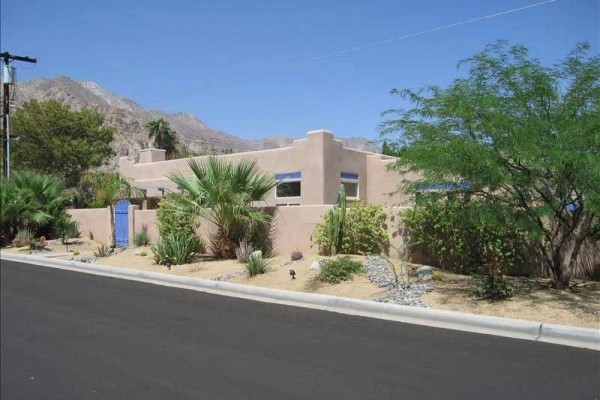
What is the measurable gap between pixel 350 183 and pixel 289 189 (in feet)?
8.37

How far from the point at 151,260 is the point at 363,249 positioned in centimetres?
674

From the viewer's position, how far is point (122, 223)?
858 inches

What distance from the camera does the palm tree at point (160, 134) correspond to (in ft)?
167

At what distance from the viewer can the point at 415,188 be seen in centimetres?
1036

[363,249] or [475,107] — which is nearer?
[475,107]

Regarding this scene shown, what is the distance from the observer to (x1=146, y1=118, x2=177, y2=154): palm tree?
50906 millimetres

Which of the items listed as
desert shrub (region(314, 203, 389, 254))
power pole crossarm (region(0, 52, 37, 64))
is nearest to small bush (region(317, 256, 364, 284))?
desert shrub (region(314, 203, 389, 254))

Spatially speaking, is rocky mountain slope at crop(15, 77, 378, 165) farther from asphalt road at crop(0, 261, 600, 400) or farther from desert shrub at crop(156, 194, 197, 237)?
asphalt road at crop(0, 261, 600, 400)

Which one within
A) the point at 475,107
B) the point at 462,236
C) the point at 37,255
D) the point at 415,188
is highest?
the point at 475,107

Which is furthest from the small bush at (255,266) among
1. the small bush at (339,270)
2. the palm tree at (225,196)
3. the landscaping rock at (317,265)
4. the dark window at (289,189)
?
the dark window at (289,189)

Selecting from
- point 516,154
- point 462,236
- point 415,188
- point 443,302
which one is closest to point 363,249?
point 462,236

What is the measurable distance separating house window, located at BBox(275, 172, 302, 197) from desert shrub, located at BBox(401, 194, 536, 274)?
7.42 meters

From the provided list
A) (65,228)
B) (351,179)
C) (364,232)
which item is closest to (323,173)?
(351,179)

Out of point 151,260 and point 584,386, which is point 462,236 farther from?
point 151,260
